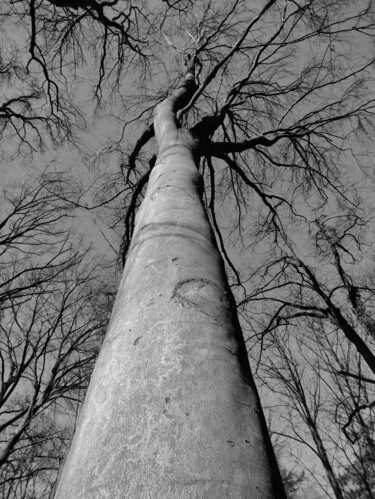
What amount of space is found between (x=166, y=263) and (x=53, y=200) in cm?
510

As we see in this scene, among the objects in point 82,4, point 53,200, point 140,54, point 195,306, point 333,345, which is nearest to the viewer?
point 195,306

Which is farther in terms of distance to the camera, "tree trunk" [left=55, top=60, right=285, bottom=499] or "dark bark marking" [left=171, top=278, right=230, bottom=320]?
"dark bark marking" [left=171, top=278, right=230, bottom=320]

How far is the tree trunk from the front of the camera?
1.47 feet

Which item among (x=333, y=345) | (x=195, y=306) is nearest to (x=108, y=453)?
(x=195, y=306)

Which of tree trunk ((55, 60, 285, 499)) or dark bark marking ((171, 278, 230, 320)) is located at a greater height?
dark bark marking ((171, 278, 230, 320))

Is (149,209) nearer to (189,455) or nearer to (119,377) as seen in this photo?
(119,377)

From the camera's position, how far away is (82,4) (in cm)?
386

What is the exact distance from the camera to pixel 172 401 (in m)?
0.55

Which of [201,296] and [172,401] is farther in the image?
[201,296]

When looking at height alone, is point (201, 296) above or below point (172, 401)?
above

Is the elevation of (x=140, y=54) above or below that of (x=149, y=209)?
above

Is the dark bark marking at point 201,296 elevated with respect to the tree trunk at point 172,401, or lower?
elevated

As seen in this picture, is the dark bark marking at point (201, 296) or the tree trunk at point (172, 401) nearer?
the tree trunk at point (172, 401)

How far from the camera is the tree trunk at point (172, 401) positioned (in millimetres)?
448
